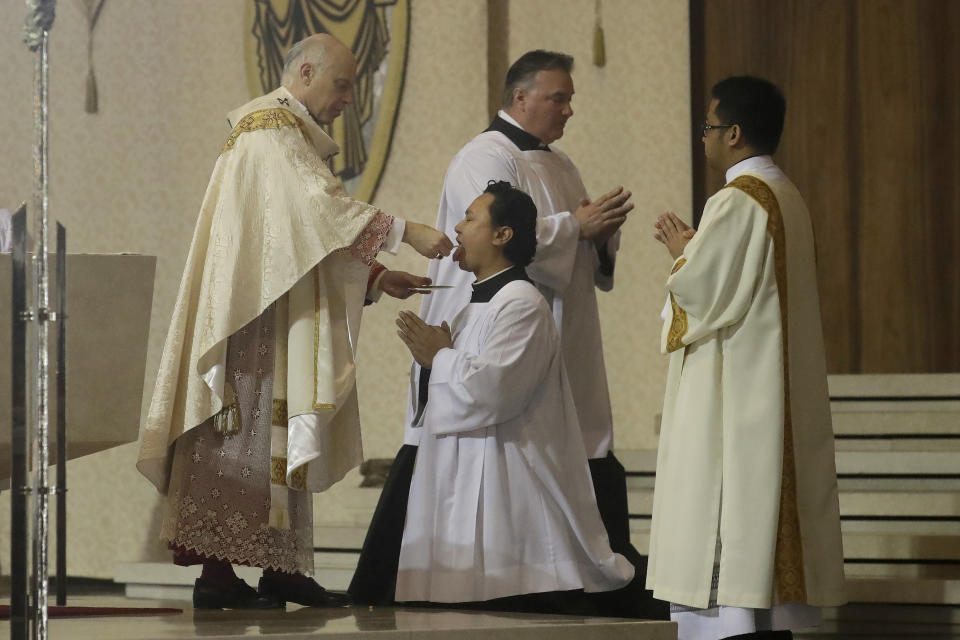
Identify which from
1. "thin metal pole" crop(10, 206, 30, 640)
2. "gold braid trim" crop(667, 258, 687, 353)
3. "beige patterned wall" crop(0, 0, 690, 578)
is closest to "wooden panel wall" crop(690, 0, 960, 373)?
"beige patterned wall" crop(0, 0, 690, 578)

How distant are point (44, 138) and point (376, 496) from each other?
4.09 meters

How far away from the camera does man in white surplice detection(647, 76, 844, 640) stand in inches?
149

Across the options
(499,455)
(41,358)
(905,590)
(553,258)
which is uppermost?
(553,258)

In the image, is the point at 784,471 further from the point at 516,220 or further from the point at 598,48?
the point at 598,48

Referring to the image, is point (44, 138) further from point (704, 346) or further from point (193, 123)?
point (193, 123)

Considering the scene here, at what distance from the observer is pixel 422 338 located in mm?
4359

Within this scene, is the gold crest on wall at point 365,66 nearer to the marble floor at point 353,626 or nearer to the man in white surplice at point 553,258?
the man in white surplice at point 553,258

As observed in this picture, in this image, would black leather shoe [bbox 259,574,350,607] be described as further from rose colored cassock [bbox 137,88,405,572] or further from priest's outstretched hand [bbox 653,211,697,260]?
priest's outstretched hand [bbox 653,211,697,260]

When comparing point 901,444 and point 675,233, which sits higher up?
point 675,233

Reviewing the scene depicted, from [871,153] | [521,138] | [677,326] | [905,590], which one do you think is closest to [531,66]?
[521,138]

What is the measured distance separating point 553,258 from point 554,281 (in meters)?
0.10

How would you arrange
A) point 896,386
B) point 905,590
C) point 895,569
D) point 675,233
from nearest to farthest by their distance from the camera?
point 675,233 → point 905,590 → point 895,569 → point 896,386

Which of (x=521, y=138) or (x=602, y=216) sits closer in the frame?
(x=602, y=216)

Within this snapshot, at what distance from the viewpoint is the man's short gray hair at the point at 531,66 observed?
4.97 meters
